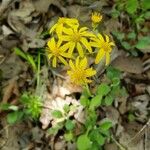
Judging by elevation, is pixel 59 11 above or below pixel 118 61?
above

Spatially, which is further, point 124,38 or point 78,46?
point 124,38

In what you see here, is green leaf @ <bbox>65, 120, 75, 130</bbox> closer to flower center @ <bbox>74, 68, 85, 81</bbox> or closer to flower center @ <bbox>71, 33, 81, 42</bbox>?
flower center @ <bbox>74, 68, 85, 81</bbox>

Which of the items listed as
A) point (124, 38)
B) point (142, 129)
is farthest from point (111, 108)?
point (124, 38)

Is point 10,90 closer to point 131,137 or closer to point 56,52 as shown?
point 56,52

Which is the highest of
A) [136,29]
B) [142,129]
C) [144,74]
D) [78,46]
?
[78,46]

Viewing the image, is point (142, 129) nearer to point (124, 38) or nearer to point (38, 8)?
point (124, 38)

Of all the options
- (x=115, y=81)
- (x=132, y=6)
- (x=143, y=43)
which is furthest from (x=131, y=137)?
(x=132, y=6)

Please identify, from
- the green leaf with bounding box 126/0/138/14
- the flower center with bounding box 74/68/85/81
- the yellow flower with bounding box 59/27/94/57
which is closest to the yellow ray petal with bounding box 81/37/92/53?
the yellow flower with bounding box 59/27/94/57
